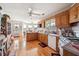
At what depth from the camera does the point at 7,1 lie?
1663mm

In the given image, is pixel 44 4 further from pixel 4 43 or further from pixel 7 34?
pixel 4 43

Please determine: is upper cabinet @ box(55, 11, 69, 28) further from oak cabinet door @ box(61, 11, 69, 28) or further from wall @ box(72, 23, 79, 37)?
wall @ box(72, 23, 79, 37)

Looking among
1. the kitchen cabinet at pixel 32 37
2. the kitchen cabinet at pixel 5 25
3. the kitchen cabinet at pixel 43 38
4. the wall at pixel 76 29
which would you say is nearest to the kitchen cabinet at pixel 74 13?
the wall at pixel 76 29

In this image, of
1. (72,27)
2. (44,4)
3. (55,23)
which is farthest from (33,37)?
(44,4)

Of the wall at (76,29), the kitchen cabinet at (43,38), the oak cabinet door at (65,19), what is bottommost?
the kitchen cabinet at (43,38)

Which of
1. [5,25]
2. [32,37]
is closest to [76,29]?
[5,25]

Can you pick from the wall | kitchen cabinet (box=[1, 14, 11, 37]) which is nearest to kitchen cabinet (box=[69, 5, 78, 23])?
the wall

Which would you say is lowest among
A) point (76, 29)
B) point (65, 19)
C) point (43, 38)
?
point (43, 38)

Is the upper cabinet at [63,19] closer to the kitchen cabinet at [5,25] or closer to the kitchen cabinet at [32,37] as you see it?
the kitchen cabinet at [5,25]

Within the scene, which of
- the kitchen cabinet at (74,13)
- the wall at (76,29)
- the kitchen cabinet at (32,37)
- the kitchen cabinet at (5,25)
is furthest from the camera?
the kitchen cabinet at (32,37)

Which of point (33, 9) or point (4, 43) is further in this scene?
point (33, 9)

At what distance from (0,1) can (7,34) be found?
2.07ft

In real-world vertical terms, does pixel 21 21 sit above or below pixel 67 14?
below

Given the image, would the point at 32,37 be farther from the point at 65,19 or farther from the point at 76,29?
the point at 76,29
